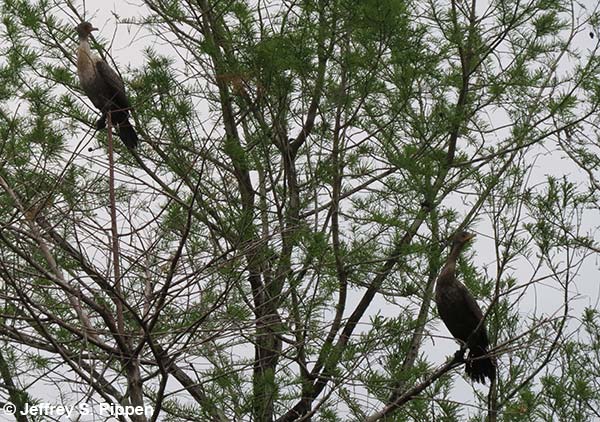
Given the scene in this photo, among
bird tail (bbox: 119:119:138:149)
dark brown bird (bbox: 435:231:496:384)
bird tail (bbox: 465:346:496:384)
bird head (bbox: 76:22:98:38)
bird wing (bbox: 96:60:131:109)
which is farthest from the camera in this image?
bird head (bbox: 76:22:98:38)

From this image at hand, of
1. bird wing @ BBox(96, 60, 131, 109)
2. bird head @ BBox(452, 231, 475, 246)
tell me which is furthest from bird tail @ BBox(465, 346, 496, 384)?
bird wing @ BBox(96, 60, 131, 109)

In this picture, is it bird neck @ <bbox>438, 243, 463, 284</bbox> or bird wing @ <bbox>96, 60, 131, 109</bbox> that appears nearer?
bird neck @ <bbox>438, 243, 463, 284</bbox>

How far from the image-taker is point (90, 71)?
17.5 feet

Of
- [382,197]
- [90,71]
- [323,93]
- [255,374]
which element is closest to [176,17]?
[90,71]

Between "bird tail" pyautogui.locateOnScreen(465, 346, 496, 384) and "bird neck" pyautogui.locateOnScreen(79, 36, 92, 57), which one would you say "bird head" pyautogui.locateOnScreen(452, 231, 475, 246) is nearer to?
"bird tail" pyautogui.locateOnScreen(465, 346, 496, 384)


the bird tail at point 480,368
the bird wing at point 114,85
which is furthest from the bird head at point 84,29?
the bird tail at point 480,368

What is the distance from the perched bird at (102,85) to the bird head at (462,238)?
63.6 inches

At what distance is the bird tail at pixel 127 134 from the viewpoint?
5.06m

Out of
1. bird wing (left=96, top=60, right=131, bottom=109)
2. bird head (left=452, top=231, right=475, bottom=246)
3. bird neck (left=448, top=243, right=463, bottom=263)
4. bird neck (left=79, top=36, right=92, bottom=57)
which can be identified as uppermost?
bird neck (left=79, top=36, right=92, bottom=57)

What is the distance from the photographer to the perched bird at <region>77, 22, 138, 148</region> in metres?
5.09

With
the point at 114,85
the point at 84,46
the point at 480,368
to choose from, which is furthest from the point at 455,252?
the point at 84,46

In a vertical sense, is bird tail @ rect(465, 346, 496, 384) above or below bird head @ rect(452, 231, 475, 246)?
below

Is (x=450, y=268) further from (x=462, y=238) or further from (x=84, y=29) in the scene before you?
(x=84, y=29)

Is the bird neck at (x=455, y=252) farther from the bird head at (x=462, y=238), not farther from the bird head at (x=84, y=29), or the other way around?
the bird head at (x=84, y=29)
